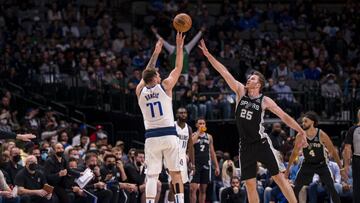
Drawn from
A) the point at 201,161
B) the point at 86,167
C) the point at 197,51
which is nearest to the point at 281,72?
the point at 197,51

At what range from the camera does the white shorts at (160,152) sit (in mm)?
14250

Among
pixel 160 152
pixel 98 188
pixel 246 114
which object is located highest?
pixel 246 114

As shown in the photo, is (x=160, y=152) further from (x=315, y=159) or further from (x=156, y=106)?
(x=315, y=159)

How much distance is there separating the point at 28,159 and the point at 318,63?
497 inches

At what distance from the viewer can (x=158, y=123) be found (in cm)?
1424

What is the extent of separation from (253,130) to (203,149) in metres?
4.80

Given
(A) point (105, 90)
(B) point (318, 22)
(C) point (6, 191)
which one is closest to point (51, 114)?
(A) point (105, 90)

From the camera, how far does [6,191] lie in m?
16.8

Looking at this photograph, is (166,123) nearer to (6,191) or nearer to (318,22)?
(6,191)

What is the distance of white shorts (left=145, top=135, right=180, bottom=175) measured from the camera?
14250 millimetres

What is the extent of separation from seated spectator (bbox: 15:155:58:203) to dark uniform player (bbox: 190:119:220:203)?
3.03m

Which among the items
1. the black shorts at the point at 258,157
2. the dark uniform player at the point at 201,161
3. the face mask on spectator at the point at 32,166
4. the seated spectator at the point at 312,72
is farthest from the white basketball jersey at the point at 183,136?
the seated spectator at the point at 312,72

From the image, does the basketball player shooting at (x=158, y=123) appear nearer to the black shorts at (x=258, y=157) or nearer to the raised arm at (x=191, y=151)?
the black shorts at (x=258, y=157)

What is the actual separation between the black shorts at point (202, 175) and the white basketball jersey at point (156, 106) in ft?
16.6
